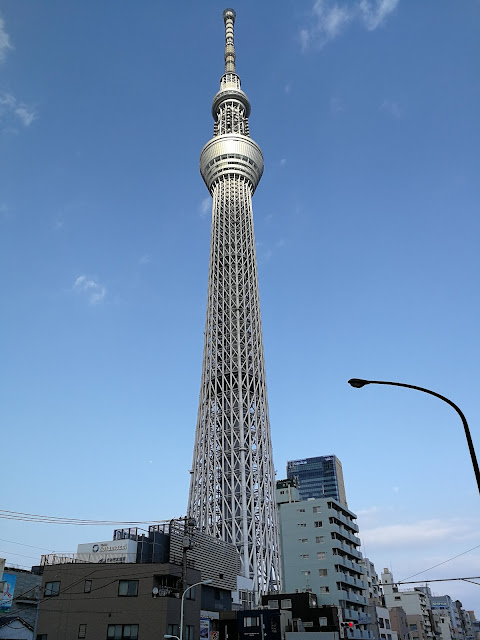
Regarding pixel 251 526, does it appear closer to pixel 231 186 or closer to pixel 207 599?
pixel 207 599

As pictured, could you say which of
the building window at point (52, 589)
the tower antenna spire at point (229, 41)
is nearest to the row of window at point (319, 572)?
the building window at point (52, 589)

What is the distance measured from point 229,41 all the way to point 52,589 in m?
115

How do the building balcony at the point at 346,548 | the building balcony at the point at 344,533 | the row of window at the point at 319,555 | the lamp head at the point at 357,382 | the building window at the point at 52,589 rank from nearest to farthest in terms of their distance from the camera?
1. the lamp head at the point at 357,382
2. the building window at the point at 52,589
3. the row of window at the point at 319,555
4. the building balcony at the point at 346,548
5. the building balcony at the point at 344,533

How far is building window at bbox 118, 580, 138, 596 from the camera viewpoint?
1718 inches

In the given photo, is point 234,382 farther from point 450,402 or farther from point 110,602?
point 450,402

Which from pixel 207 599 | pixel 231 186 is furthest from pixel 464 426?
pixel 231 186

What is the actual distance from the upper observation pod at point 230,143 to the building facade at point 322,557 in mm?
60477

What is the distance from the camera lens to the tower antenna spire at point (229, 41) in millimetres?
119062

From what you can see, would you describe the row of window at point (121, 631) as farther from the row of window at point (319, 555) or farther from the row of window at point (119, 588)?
the row of window at point (319, 555)

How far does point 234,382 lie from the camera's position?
83.9m

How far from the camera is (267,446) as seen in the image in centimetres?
8138

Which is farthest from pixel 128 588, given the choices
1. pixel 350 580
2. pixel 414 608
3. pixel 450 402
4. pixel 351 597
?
pixel 414 608

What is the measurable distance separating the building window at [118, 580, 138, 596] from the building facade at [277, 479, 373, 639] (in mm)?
39583

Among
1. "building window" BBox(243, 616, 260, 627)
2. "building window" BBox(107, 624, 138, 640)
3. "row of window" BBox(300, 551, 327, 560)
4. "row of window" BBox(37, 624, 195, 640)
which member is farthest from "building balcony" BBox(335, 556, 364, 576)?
"building window" BBox(107, 624, 138, 640)
